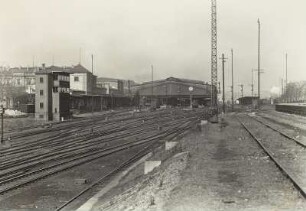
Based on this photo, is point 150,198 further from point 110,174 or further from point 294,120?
point 294,120

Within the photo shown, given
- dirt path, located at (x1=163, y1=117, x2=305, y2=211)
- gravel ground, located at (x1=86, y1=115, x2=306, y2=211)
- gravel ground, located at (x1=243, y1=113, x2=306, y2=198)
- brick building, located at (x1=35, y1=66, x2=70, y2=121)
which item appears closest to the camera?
dirt path, located at (x1=163, y1=117, x2=305, y2=211)

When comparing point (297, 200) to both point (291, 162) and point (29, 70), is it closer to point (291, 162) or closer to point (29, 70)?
point (291, 162)

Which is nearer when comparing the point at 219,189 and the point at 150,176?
the point at 219,189

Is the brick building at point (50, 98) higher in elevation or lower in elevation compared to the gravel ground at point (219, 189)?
higher

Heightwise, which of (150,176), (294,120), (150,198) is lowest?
(150,176)

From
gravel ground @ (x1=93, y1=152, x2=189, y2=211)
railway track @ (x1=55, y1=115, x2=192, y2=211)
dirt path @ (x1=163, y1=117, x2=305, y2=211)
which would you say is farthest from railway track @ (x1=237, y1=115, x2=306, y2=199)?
railway track @ (x1=55, y1=115, x2=192, y2=211)

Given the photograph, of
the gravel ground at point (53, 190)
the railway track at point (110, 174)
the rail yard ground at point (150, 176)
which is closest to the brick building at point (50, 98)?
the rail yard ground at point (150, 176)

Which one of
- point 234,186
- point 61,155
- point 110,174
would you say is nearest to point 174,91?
point 61,155

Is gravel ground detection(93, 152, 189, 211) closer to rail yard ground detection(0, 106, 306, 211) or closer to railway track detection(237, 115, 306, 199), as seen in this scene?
rail yard ground detection(0, 106, 306, 211)

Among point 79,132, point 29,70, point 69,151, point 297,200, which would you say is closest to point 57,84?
point 79,132

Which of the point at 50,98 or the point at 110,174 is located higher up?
the point at 50,98

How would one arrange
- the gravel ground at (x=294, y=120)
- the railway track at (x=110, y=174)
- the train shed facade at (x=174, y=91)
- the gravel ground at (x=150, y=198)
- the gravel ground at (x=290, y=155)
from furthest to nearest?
the train shed facade at (x=174, y=91) → the gravel ground at (x=294, y=120) → the railway track at (x=110, y=174) → the gravel ground at (x=290, y=155) → the gravel ground at (x=150, y=198)

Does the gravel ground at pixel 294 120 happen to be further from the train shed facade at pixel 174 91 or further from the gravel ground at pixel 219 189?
the train shed facade at pixel 174 91

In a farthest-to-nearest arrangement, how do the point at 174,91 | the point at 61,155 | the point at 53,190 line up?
the point at 174,91, the point at 61,155, the point at 53,190
